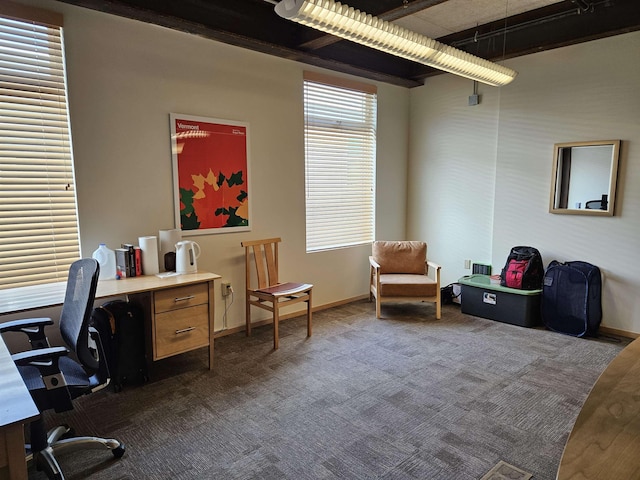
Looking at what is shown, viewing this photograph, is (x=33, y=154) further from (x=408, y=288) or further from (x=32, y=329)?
(x=408, y=288)

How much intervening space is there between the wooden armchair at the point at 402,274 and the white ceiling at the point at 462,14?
91.9 inches

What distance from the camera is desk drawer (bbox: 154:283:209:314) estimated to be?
9.39 ft

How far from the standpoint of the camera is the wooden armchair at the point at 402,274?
4363 millimetres

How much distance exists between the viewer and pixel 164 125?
3396mm

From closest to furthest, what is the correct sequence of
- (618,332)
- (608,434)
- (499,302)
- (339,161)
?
(608,434) → (618,332) → (499,302) → (339,161)

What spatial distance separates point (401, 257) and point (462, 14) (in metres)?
2.57

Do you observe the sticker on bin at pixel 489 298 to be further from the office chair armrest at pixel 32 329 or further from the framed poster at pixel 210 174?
the office chair armrest at pixel 32 329

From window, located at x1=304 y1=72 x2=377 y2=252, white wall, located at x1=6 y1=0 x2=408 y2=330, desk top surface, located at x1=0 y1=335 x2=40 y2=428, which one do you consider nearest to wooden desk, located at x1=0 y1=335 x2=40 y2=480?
desk top surface, located at x1=0 y1=335 x2=40 y2=428

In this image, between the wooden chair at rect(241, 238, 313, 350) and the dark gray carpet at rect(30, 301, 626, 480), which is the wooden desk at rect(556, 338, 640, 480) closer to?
the dark gray carpet at rect(30, 301, 626, 480)

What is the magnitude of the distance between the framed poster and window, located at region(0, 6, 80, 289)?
826 millimetres

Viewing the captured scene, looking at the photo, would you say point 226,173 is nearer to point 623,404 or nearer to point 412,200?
point 412,200

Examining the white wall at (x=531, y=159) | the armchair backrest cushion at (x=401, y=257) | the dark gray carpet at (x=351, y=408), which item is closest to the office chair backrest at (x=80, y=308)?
the dark gray carpet at (x=351, y=408)

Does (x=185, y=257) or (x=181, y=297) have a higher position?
(x=185, y=257)

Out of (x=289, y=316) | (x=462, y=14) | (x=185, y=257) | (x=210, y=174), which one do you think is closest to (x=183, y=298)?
(x=185, y=257)
